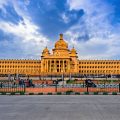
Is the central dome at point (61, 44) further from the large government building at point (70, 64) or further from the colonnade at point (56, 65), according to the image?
the colonnade at point (56, 65)

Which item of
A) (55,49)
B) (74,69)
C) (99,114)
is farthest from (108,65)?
(99,114)

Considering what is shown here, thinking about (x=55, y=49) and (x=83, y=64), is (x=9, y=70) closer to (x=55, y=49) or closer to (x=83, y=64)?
(x=55, y=49)

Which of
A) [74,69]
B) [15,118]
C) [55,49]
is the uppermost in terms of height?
[55,49]

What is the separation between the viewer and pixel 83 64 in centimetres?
13338

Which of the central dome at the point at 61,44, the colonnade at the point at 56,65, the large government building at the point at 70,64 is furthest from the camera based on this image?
the central dome at the point at 61,44

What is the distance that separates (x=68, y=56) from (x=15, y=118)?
111033 millimetres

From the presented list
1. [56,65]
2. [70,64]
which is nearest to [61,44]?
[70,64]

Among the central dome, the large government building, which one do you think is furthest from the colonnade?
the central dome

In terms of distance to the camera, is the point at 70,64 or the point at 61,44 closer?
the point at 70,64

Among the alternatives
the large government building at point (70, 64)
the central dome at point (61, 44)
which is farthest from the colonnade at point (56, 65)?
the central dome at point (61, 44)

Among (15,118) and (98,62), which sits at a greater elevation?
(98,62)

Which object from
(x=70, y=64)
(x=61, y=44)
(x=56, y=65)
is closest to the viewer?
(x=56, y=65)

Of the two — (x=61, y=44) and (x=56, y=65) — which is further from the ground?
(x=61, y=44)

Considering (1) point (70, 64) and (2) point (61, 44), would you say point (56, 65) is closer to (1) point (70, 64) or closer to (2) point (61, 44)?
(1) point (70, 64)
